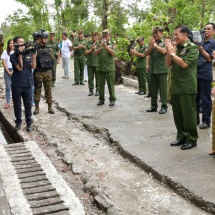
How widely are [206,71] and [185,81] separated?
1.22 metres

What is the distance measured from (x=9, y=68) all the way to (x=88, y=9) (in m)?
10.6

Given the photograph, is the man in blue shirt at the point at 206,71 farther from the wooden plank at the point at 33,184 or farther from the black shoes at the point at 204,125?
the wooden plank at the point at 33,184

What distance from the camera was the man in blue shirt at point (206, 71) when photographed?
5.62m

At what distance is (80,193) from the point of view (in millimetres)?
3867

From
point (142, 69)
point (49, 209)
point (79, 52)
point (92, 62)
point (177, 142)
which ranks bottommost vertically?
point (49, 209)

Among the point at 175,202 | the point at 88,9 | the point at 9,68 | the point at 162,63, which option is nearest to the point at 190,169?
the point at 175,202

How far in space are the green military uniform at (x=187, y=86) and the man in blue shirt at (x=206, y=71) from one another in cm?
94

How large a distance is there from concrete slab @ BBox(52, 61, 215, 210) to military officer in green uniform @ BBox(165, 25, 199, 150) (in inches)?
13.5

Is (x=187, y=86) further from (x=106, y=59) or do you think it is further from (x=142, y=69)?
(x=142, y=69)

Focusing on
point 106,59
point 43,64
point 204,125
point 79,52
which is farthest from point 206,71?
point 79,52

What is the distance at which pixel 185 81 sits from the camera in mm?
4766

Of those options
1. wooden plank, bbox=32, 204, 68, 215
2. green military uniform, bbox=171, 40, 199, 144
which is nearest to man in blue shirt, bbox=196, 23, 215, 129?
green military uniform, bbox=171, 40, 199, 144

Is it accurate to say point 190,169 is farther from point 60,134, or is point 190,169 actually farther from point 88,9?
point 88,9

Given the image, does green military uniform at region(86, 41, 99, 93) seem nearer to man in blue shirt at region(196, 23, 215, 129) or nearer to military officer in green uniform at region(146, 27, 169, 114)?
military officer in green uniform at region(146, 27, 169, 114)
